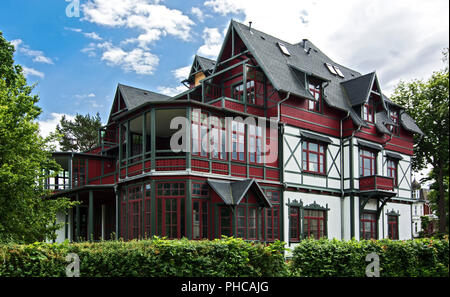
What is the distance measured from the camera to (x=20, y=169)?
18219 millimetres

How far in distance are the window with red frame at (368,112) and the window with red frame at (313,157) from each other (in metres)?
4.13

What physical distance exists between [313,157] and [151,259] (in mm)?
16572

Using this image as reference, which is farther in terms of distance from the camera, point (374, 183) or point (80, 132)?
point (80, 132)

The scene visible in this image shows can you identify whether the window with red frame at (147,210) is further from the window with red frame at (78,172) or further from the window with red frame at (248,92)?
the window with red frame at (78,172)

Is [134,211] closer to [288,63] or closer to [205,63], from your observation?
[288,63]

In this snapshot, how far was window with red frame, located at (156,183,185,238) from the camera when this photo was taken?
1917 cm

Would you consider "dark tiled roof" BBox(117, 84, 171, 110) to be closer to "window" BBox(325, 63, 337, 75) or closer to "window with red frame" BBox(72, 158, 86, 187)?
"window with red frame" BBox(72, 158, 86, 187)

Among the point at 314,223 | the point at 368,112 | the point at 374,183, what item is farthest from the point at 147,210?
the point at 368,112

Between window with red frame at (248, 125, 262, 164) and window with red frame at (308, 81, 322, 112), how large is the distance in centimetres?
453

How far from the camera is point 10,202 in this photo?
18094 mm

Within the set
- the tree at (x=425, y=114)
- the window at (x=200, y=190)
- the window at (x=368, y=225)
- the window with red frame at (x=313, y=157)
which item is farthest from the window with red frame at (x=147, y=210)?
the tree at (x=425, y=114)

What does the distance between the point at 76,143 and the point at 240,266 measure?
49614 millimetres
